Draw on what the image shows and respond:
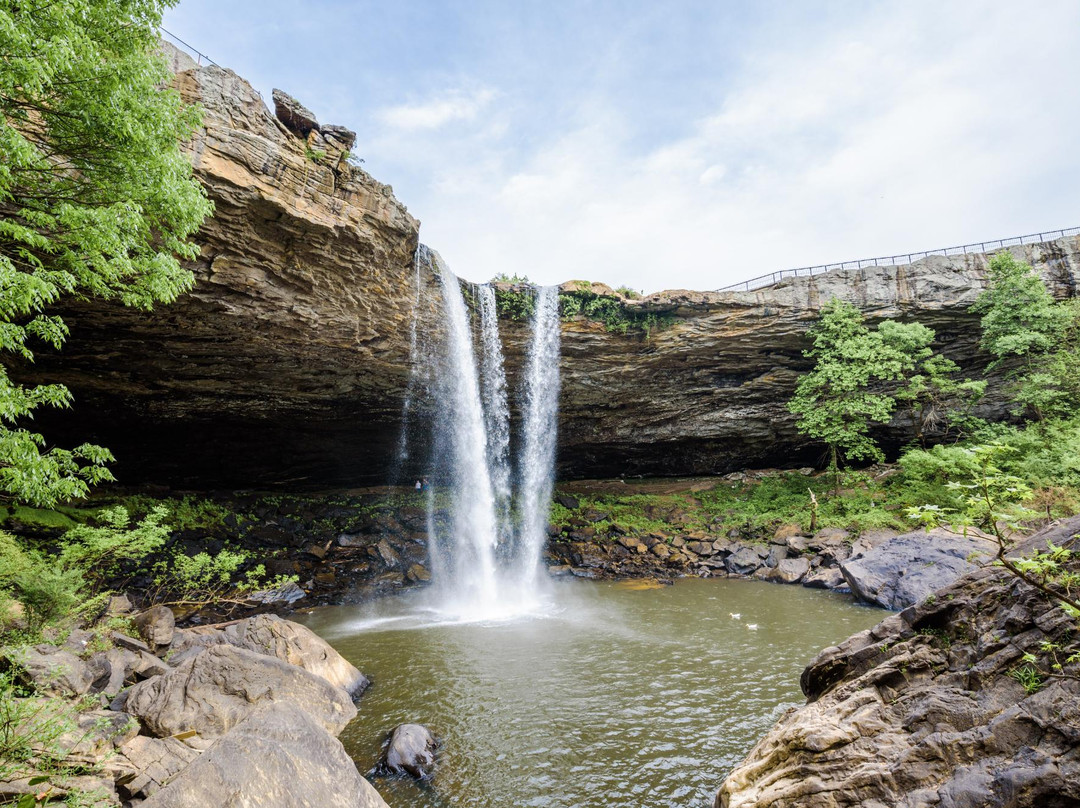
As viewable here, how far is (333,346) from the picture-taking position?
1425 centimetres

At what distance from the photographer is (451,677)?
8.18 metres

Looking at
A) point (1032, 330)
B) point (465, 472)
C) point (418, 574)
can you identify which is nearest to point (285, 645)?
point (418, 574)

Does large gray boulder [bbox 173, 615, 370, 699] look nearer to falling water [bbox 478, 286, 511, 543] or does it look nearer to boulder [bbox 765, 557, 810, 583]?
falling water [bbox 478, 286, 511, 543]

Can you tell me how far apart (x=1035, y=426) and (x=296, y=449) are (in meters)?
26.4

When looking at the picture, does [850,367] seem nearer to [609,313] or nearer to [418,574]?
[609,313]

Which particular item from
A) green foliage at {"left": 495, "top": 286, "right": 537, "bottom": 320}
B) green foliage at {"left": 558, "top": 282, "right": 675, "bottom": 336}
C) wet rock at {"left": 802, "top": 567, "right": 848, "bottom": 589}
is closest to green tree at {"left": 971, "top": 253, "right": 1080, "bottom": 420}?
wet rock at {"left": 802, "top": 567, "right": 848, "bottom": 589}

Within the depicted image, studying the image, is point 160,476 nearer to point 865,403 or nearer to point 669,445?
point 669,445

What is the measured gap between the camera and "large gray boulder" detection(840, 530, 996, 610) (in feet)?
35.6

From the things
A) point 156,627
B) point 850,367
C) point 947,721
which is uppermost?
point 850,367

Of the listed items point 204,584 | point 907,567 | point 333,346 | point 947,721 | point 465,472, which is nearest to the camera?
point 947,721

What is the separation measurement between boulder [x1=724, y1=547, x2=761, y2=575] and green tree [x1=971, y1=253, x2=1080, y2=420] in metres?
10.7

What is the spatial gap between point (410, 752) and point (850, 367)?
17689 millimetres

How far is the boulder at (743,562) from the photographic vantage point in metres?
15.7

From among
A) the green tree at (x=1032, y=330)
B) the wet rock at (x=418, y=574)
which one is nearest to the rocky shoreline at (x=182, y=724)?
the wet rock at (x=418, y=574)
